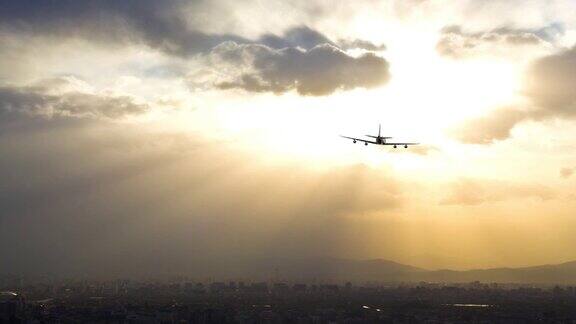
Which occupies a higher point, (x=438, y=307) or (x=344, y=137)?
(x=344, y=137)

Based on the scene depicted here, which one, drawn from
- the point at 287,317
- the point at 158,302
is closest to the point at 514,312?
the point at 287,317

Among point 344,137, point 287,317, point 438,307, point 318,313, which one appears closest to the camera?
point 344,137

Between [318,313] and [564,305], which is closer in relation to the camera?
[318,313]

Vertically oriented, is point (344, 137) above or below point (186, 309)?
above

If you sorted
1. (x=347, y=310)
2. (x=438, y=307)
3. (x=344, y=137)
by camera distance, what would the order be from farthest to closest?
(x=438, y=307)
(x=347, y=310)
(x=344, y=137)

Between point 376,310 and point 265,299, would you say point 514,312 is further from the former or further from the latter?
point 265,299

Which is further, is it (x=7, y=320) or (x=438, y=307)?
(x=438, y=307)

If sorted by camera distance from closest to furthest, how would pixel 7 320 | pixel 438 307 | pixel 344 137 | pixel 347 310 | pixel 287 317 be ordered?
pixel 344 137
pixel 7 320
pixel 287 317
pixel 347 310
pixel 438 307

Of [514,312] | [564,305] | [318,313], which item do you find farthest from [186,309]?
[564,305]

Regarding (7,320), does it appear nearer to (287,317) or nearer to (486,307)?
(287,317)
